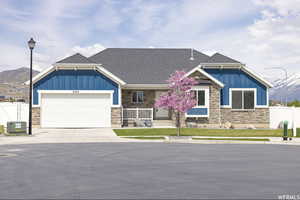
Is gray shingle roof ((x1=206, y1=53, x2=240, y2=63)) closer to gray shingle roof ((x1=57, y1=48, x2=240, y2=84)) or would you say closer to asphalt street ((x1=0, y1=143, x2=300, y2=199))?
gray shingle roof ((x1=57, y1=48, x2=240, y2=84))

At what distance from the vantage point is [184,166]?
11.5 m

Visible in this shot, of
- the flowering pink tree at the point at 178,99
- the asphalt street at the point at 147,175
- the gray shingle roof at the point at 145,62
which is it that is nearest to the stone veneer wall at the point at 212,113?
the gray shingle roof at the point at 145,62

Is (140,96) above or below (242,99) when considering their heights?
above

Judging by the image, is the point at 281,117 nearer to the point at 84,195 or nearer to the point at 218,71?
the point at 218,71

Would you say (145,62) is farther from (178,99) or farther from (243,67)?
(178,99)

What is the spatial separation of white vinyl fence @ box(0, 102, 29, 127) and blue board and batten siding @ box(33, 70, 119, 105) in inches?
111

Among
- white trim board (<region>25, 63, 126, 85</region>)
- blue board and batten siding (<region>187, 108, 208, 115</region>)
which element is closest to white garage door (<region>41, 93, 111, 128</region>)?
white trim board (<region>25, 63, 126, 85</region>)

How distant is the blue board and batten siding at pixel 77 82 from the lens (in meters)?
29.8

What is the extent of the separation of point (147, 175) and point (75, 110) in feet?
69.5

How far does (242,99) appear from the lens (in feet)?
107

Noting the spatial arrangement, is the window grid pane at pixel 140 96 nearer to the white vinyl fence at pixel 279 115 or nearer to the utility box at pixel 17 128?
the white vinyl fence at pixel 279 115

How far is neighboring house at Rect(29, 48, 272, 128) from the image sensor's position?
97.8 ft

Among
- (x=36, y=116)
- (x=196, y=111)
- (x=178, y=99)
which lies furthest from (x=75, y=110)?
(x=178, y=99)

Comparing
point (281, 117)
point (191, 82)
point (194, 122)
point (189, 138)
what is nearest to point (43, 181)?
point (189, 138)
